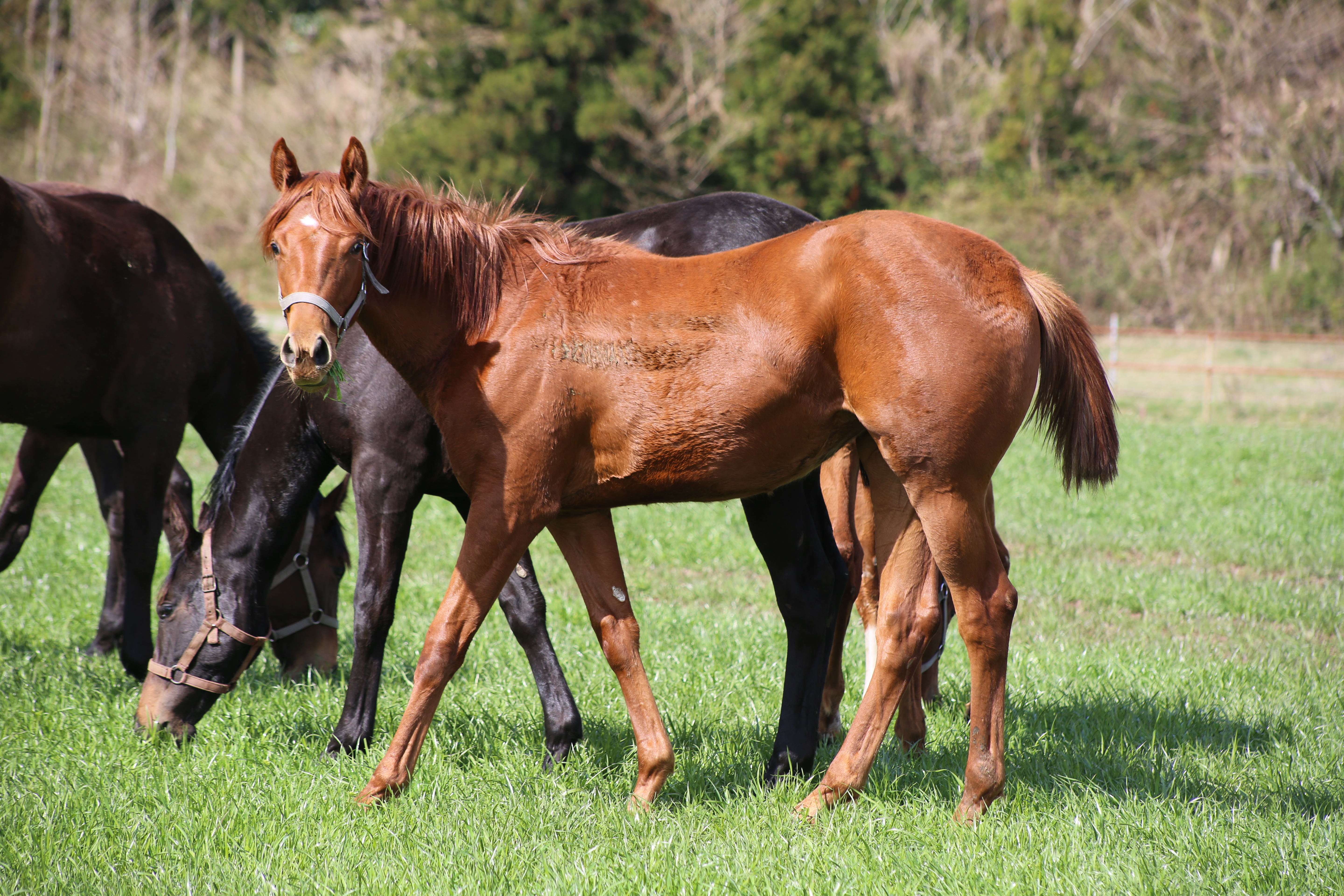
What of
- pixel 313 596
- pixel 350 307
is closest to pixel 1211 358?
pixel 313 596

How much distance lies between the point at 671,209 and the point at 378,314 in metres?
1.59

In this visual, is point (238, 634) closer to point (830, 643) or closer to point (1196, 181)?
point (830, 643)

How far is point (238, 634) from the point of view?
3.99 metres

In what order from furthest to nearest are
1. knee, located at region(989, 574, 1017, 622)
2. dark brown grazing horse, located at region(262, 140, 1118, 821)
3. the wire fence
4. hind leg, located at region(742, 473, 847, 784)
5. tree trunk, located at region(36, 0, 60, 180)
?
tree trunk, located at region(36, 0, 60, 180) → the wire fence → hind leg, located at region(742, 473, 847, 784) → knee, located at region(989, 574, 1017, 622) → dark brown grazing horse, located at region(262, 140, 1118, 821)

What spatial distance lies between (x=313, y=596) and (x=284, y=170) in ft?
7.77

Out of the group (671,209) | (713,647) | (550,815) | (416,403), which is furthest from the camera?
(713,647)

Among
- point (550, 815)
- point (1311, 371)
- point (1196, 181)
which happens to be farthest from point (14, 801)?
point (1196, 181)

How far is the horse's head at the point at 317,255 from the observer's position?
2807mm

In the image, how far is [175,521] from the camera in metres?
4.93

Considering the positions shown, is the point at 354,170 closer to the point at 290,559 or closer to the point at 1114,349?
the point at 290,559

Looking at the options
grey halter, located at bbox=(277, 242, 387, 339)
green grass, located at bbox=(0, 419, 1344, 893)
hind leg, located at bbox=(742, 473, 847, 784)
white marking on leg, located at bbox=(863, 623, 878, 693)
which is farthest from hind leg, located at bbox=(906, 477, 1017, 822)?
grey halter, located at bbox=(277, 242, 387, 339)

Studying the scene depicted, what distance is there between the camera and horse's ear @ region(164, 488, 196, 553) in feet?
16.0

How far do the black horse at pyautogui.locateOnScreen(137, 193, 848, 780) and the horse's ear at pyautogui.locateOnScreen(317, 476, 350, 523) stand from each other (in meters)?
0.60

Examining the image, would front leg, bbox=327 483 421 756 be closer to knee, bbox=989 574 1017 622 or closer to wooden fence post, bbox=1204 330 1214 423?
knee, bbox=989 574 1017 622
